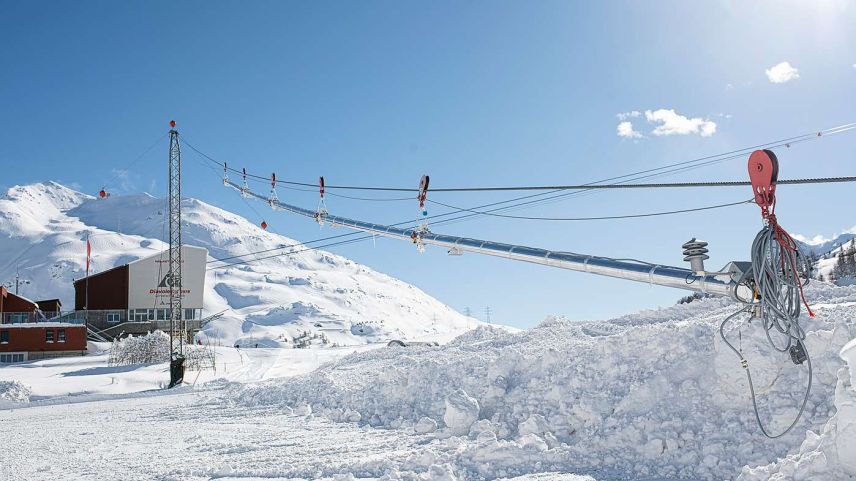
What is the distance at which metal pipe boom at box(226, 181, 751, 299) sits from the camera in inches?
270

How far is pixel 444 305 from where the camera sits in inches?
7151

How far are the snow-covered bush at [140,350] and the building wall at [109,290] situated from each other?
50.5ft

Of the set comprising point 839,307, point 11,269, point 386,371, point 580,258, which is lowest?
point 386,371

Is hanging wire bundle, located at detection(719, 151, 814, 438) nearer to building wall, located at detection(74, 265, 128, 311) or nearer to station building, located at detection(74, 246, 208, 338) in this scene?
station building, located at detection(74, 246, 208, 338)

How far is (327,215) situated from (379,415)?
1197cm

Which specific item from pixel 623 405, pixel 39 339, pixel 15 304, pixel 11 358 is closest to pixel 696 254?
pixel 623 405

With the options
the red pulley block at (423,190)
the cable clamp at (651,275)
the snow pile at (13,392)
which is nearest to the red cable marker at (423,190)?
the red pulley block at (423,190)

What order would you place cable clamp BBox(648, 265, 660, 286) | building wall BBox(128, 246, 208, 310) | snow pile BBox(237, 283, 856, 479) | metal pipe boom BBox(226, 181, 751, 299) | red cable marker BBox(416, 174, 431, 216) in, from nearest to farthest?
1. metal pipe boom BBox(226, 181, 751, 299)
2. cable clamp BBox(648, 265, 660, 286)
3. snow pile BBox(237, 283, 856, 479)
4. red cable marker BBox(416, 174, 431, 216)
5. building wall BBox(128, 246, 208, 310)

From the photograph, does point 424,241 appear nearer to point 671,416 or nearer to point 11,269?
point 671,416

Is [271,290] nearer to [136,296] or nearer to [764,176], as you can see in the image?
[136,296]

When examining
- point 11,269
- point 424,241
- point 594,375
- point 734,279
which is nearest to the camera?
point 734,279

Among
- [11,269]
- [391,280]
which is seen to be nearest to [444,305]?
[391,280]

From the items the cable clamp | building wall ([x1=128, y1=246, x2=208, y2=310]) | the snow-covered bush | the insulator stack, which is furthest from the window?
the insulator stack

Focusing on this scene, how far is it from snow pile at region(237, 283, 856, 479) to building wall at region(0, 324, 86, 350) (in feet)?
118
